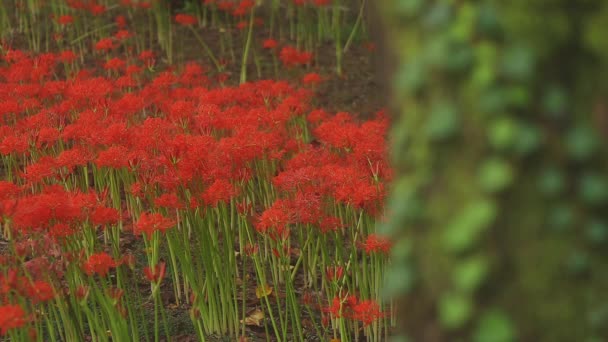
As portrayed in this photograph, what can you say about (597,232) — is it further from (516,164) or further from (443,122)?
(443,122)

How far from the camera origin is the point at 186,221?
464cm

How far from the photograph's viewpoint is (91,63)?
7891 millimetres

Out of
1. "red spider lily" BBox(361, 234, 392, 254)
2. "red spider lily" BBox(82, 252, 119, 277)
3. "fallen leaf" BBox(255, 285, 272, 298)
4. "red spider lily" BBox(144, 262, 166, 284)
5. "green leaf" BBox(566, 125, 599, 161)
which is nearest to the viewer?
"green leaf" BBox(566, 125, 599, 161)

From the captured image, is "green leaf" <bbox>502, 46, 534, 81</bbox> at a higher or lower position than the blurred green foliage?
higher

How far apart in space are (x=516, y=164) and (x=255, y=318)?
105 inches

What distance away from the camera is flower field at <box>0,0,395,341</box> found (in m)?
3.28

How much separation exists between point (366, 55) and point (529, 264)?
7245mm

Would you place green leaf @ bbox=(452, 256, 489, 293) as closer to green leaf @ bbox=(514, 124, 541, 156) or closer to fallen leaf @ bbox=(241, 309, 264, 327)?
green leaf @ bbox=(514, 124, 541, 156)

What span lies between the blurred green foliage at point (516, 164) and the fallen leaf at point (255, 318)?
247 centimetres

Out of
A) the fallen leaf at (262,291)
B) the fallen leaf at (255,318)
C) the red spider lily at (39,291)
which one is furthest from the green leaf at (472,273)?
the fallen leaf at (255,318)

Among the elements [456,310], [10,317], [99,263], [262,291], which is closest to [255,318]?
[262,291]

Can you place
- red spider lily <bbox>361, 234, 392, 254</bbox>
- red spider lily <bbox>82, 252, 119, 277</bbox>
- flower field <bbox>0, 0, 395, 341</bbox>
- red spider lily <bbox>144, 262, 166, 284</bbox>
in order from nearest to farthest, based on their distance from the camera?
red spider lily <bbox>144, 262, 166, 284</bbox> < red spider lily <bbox>82, 252, 119, 277</bbox> < flower field <bbox>0, 0, 395, 341</bbox> < red spider lily <bbox>361, 234, 392, 254</bbox>

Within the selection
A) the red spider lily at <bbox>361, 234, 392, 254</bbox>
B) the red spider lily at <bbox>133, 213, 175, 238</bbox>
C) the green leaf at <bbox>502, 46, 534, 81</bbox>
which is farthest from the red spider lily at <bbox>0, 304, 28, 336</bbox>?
the green leaf at <bbox>502, 46, 534, 81</bbox>

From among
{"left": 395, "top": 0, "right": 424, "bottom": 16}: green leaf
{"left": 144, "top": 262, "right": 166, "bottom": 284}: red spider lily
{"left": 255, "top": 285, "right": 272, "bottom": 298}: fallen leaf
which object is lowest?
{"left": 255, "top": 285, "right": 272, "bottom": 298}: fallen leaf
